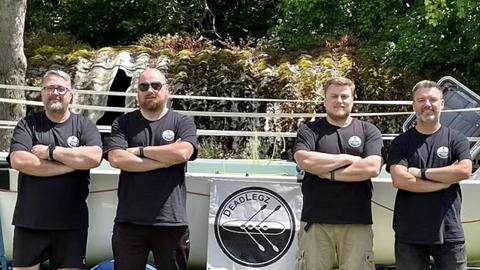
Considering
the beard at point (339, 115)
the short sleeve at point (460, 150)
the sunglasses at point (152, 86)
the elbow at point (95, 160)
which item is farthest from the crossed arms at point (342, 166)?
the elbow at point (95, 160)

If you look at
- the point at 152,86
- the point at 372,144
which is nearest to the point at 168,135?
the point at 152,86

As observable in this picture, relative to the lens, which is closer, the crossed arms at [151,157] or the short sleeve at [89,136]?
the crossed arms at [151,157]

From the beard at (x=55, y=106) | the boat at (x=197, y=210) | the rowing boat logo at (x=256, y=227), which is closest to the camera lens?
the beard at (x=55, y=106)

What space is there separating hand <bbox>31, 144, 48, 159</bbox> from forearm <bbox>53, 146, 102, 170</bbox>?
0.07 metres

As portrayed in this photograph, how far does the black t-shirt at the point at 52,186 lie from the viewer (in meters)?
3.97

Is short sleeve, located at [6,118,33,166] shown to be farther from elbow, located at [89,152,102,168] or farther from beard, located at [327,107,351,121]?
beard, located at [327,107,351,121]

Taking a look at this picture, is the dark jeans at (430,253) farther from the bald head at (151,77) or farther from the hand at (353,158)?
the bald head at (151,77)

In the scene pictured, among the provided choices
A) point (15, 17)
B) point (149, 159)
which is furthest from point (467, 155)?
point (15, 17)

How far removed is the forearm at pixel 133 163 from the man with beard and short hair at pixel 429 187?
1.53 meters

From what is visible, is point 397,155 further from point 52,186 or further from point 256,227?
point 52,186

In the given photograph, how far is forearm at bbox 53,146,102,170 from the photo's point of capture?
3.95 m

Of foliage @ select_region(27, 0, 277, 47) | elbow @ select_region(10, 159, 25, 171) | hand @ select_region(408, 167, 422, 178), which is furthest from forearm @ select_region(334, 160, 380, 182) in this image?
foliage @ select_region(27, 0, 277, 47)

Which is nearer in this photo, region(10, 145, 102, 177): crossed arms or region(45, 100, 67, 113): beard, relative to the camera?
region(10, 145, 102, 177): crossed arms

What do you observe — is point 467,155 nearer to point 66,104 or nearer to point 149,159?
point 149,159
